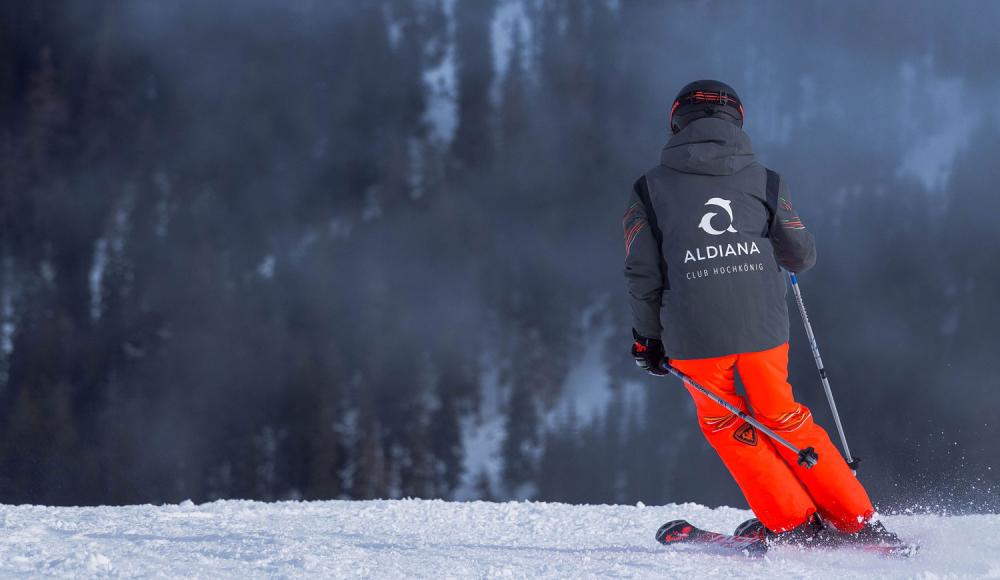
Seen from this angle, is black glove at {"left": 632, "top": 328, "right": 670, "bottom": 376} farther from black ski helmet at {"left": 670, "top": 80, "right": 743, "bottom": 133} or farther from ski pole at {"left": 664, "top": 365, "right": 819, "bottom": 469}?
black ski helmet at {"left": 670, "top": 80, "right": 743, "bottom": 133}

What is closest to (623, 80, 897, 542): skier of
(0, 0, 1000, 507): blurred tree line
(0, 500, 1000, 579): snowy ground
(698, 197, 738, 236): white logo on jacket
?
(698, 197, 738, 236): white logo on jacket

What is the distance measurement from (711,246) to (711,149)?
408mm

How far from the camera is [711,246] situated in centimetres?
362

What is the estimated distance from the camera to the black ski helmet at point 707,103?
148 inches

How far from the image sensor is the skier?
362 centimetres

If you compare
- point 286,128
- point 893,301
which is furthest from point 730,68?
point 286,128

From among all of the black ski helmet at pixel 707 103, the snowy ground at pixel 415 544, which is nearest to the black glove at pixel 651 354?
the snowy ground at pixel 415 544

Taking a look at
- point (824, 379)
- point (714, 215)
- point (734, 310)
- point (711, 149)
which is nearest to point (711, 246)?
point (714, 215)

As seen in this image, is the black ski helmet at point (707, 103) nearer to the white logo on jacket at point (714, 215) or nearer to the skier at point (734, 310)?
the skier at point (734, 310)

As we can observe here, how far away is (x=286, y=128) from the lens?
168 metres

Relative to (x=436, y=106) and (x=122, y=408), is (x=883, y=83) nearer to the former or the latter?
(x=436, y=106)

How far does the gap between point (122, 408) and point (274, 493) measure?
3496cm

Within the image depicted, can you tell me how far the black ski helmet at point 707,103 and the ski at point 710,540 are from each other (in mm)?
1803

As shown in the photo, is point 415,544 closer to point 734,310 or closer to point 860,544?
point 734,310
